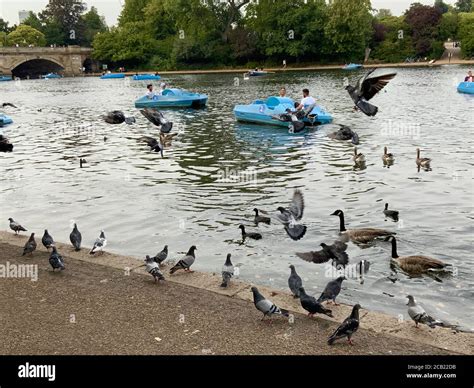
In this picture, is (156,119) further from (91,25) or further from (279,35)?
(91,25)

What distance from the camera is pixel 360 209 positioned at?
1497 cm

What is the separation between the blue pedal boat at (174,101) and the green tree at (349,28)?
180 ft

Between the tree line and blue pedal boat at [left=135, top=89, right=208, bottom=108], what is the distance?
4680cm

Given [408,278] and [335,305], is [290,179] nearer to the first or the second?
[408,278]

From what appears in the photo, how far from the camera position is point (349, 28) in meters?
90.1

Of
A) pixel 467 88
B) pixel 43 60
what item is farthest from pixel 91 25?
pixel 467 88

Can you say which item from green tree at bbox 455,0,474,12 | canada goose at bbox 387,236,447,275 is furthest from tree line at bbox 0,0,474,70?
canada goose at bbox 387,236,447,275

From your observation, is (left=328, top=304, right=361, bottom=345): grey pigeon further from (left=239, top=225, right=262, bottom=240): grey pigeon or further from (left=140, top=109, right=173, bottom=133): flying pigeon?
(left=140, top=109, right=173, bottom=133): flying pigeon

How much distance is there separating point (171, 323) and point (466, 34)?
99.0 meters

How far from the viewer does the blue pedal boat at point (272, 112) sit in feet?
96.8

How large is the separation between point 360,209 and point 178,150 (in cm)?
1210

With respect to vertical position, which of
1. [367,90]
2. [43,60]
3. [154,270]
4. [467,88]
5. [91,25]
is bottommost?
[154,270]

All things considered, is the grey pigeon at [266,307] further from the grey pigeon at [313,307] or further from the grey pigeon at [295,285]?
the grey pigeon at [295,285]
